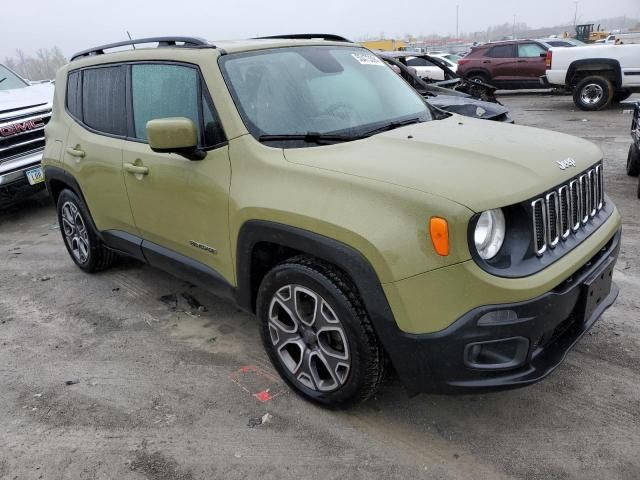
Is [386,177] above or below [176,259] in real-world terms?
above

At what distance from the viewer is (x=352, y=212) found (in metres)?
2.31

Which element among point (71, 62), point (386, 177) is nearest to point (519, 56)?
point (71, 62)

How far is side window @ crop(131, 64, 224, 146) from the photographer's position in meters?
3.02

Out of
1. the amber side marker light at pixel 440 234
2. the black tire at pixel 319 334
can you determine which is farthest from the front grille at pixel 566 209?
the black tire at pixel 319 334

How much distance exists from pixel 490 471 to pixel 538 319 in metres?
0.75

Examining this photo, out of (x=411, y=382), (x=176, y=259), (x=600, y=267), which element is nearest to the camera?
(x=411, y=382)

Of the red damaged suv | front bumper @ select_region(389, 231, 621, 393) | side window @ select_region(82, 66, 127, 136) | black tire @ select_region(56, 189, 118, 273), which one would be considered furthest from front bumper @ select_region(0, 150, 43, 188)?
the red damaged suv

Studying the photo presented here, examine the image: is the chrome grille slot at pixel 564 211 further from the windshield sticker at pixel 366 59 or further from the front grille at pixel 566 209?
the windshield sticker at pixel 366 59

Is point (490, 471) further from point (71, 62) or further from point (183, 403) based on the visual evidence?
point (71, 62)

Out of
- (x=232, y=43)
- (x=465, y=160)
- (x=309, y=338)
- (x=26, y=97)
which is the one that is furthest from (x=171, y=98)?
(x=26, y=97)

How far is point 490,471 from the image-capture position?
7.88 feet

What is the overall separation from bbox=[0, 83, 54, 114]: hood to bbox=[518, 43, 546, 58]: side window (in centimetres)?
1424

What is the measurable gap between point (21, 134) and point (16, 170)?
0.52m

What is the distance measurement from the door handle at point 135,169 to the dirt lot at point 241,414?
113cm
